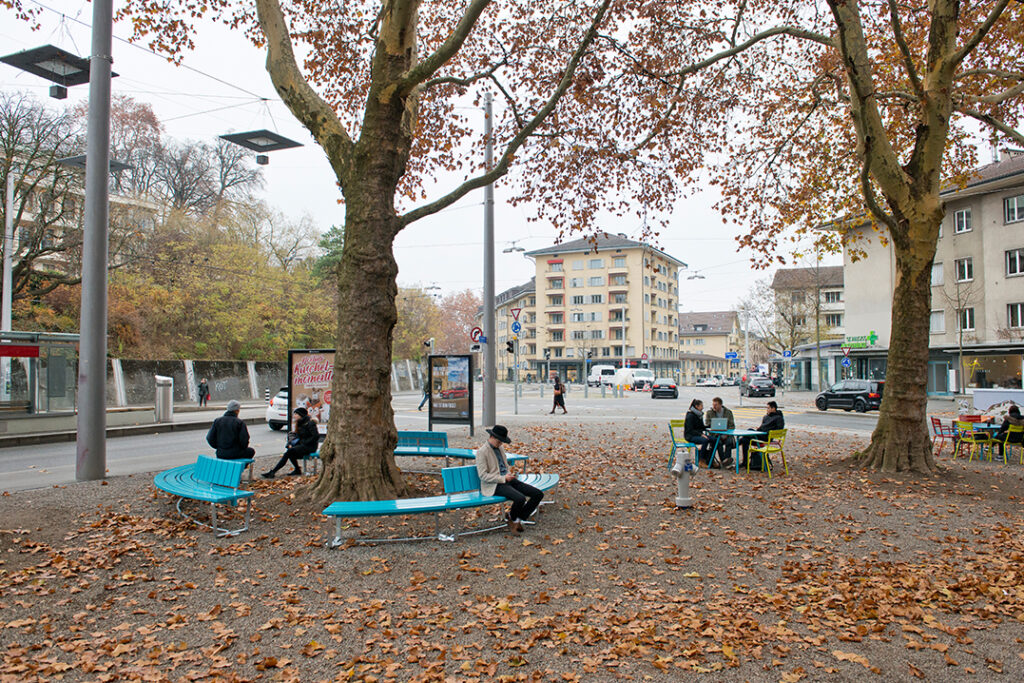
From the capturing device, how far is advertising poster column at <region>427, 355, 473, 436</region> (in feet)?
55.6

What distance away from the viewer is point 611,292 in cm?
9231

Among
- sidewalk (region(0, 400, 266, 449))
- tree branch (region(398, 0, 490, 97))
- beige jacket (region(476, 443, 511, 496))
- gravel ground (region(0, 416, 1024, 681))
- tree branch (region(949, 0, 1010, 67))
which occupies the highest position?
tree branch (region(949, 0, 1010, 67))

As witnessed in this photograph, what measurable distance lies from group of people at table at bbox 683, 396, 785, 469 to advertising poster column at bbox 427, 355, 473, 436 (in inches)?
253

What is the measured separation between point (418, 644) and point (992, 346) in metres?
46.0

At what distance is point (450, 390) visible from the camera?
17109mm

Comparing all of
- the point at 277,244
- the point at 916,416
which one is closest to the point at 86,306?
the point at 916,416

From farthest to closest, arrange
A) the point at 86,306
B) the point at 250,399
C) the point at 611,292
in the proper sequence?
the point at 611,292
the point at 250,399
the point at 86,306

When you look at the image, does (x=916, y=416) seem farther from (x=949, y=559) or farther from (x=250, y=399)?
(x=250, y=399)

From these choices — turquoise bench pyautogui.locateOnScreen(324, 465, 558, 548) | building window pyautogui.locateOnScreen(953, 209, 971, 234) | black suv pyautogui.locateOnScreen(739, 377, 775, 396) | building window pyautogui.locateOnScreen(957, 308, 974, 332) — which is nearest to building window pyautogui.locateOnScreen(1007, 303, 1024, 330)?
building window pyautogui.locateOnScreen(957, 308, 974, 332)

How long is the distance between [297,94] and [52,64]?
5.32 meters

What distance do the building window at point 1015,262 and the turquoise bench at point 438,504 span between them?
43.2 metres

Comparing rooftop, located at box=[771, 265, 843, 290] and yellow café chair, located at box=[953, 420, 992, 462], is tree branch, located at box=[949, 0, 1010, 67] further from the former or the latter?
rooftop, located at box=[771, 265, 843, 290]

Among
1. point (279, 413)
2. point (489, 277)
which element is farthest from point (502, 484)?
point (279, 413)

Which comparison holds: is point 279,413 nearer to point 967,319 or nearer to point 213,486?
point 213,486
